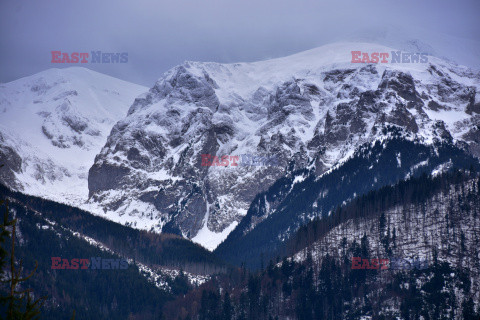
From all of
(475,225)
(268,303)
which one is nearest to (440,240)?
(475,225)

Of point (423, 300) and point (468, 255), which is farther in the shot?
point (468, 255)

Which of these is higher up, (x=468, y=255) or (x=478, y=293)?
(x=468, y=255)

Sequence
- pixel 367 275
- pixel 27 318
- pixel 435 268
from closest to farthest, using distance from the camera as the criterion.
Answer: pixel 27 318
pixel 435 268
pixel 367 275

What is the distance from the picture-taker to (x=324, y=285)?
197125mm

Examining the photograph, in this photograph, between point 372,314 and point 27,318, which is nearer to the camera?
point 27,318

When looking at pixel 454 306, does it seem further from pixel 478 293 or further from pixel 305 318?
pixel 305 318

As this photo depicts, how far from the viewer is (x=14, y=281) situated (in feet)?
116

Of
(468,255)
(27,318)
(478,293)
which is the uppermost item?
(468,255)

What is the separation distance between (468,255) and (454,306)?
24678 mm

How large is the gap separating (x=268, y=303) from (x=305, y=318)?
16.5 metres

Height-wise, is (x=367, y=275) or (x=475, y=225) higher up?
(x=475, y=225)

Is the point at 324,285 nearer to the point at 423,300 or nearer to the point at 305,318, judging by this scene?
the point at 305,318

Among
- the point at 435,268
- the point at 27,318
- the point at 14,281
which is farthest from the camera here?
the point at 435,268

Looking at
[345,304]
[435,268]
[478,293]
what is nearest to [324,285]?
[345,304]
